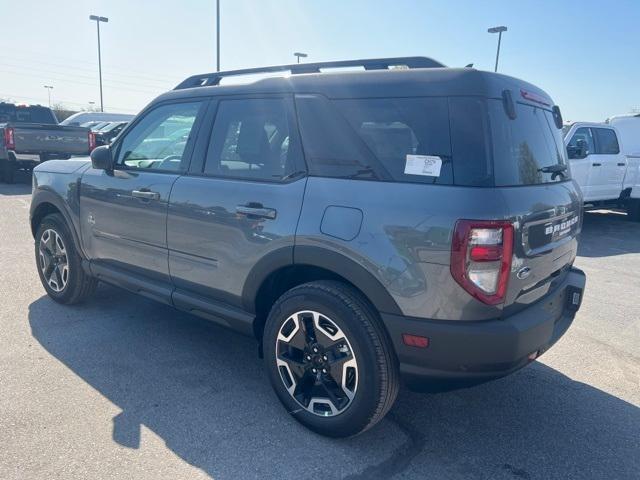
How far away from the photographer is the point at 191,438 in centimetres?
276

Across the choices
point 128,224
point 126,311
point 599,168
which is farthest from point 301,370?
point 599,168

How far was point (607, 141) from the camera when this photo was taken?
33.0 feet

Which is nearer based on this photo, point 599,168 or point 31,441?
point 31,441

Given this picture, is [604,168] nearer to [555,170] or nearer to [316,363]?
[555,170]

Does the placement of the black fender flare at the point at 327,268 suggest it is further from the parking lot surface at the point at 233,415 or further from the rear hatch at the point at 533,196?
the parking lot surface at the point at 233,415

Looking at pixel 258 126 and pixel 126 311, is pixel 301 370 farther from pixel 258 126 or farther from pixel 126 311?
pixel 126 311

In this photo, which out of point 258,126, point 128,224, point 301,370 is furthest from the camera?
point 128,224

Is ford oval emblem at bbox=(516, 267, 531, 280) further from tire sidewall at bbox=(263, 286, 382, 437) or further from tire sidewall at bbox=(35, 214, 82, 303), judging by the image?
tire sidewall at bbox=(35, 214, 82, 303)

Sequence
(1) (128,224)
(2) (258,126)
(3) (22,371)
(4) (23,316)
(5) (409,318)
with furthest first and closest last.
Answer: (4) (23,316), (1) (128,224), (3) (22,371), (2) (258,126), (5) (409,318)

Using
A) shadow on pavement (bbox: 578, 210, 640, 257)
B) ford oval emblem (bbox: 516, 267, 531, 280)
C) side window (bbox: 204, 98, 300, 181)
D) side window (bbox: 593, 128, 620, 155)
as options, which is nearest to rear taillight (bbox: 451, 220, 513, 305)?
ford oval emblem (bbox: 516, 267, 531, 280)

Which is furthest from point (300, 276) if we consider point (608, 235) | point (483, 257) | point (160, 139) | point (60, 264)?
point (608, 235)

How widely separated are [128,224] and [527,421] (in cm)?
299

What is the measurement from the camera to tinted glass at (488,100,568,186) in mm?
2426

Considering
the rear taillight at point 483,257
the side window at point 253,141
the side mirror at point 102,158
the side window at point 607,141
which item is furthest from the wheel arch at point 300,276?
the side window at point 607,141
